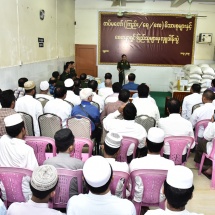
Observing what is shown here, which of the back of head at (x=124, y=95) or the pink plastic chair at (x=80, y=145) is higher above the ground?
the back of head at (x=124, y=95)

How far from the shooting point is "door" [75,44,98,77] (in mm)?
11133

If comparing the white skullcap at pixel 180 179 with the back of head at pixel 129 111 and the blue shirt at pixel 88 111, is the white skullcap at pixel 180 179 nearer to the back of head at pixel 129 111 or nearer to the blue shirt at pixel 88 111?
the back of head at pixel 129 111

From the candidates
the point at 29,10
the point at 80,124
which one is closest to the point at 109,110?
the point at 80,124

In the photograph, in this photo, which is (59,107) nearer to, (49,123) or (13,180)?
(49,123)

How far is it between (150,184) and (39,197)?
997 millimetres

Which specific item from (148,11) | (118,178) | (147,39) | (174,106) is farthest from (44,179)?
(148,11)

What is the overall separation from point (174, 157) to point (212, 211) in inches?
27.6

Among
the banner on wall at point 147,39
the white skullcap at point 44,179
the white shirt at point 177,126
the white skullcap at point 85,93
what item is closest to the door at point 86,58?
the banner on wall at point 147,39

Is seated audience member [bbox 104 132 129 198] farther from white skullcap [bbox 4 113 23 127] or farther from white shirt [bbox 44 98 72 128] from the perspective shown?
white shirt [bbox 44 98 72 128]

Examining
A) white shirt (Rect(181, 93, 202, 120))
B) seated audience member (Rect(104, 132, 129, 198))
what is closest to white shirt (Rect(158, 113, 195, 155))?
seated audience member (Rect(104, 132, 129, 198))

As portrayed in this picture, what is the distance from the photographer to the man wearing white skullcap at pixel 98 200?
5.11 ft

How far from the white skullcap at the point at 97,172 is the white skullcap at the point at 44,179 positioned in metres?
0.21

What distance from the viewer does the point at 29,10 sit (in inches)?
241

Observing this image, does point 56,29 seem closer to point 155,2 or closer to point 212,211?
point 155,2
